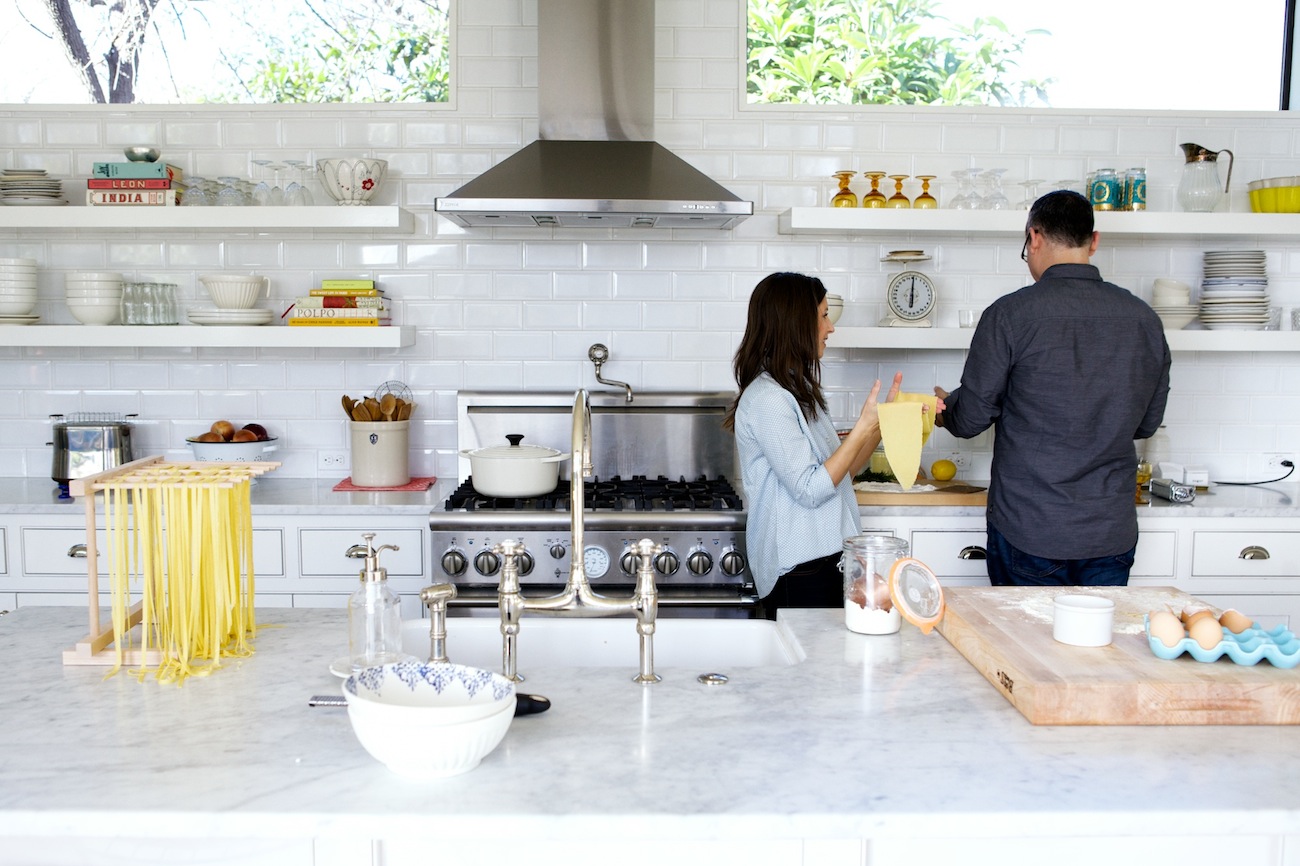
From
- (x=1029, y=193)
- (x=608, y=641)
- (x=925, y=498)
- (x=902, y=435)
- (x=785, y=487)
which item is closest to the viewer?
(x=608, y=641)

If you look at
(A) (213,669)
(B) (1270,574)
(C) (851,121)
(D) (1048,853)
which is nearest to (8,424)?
(A) (213,669)

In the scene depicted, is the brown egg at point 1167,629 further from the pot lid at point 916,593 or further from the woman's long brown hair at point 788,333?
the woman's long brown hair at point 788,333

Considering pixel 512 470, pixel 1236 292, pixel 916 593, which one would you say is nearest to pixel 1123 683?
pixel 916 593

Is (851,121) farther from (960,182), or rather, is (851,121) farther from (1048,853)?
(1048,853)

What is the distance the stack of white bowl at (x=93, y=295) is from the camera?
12.9 feet

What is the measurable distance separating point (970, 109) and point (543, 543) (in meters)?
2.33

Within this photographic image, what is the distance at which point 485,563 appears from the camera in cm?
340

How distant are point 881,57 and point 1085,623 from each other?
3.00 m

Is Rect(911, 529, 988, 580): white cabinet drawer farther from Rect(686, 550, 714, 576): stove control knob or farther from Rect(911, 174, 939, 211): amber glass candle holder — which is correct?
Rect(911, 174, 939, 211): amber glass candle holder

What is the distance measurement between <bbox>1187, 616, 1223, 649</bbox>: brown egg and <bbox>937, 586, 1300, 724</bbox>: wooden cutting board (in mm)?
33

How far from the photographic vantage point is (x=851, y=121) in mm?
4203

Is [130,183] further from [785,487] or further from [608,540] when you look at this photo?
[785,487]

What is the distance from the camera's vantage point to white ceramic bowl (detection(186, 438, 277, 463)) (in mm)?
3889

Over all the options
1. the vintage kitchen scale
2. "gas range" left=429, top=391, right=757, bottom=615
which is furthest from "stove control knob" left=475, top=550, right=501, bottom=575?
the vintage kitchen scale
